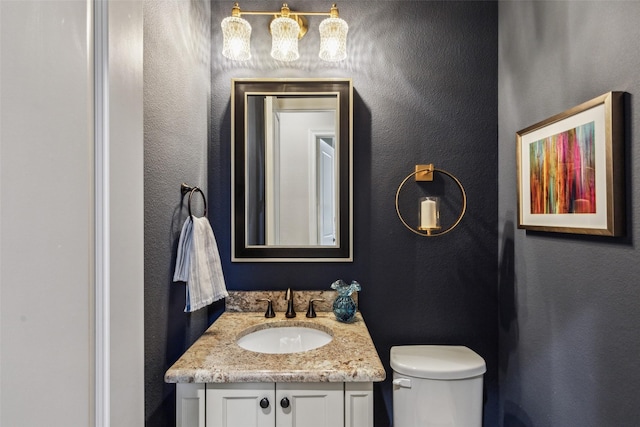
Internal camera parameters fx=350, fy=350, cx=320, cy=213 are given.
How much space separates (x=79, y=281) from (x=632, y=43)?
1.38 meters

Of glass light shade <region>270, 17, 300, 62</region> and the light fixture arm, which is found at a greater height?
the light fixture arm

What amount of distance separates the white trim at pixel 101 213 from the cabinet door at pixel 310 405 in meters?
0.67

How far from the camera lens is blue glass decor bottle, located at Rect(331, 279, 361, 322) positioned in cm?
151

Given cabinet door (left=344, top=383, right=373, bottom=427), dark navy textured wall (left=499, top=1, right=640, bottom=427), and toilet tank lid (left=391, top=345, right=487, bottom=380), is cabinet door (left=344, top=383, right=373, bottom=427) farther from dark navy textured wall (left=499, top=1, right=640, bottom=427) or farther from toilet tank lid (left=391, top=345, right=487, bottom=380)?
dark navy textured wall (left=499, top=1, right=640, bottom=427)

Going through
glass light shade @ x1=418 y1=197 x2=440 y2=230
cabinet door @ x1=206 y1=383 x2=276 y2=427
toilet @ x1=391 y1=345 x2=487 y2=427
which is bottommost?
toilet @ x1=391 y1=345 x2=487 y2=427

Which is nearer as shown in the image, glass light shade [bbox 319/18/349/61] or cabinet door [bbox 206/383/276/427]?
cabinet door [bbox 206/383/276/427]

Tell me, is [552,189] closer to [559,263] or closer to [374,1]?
[559,263]

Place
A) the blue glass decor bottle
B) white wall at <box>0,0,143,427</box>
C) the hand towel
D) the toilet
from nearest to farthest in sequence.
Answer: white wall at <box>0,0,143,427</box>
the hand towel
the toilet
the blue glass decor bottle

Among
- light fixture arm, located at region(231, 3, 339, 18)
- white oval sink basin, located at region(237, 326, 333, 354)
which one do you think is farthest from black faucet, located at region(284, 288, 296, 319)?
light fixture arm, located at region(231, 3, 339, 18)

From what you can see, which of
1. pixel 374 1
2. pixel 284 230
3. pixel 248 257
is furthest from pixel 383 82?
pixel 248 257

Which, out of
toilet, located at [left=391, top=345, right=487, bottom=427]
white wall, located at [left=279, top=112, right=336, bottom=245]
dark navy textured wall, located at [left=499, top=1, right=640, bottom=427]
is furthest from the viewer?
white wall, located at [left=279, top=112, right=336, bottom=245]

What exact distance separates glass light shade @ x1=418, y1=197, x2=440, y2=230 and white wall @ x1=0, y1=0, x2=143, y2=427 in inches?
51.8

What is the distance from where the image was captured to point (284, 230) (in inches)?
67.6

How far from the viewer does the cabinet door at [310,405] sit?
1058 mm
